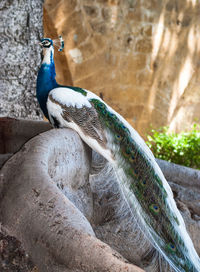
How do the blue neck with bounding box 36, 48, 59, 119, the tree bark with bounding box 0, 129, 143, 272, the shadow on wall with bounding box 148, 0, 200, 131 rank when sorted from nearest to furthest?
1. the tree bark with bounding box 0, 129, 143, 272
2. the blue neck with bounding box 36, 48, 59, 119
3. the shadow on wall with bounding box 148, 0, 200, 131

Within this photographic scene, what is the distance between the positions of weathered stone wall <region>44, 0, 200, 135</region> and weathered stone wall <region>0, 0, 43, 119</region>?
1.41m

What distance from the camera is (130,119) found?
4.59 m

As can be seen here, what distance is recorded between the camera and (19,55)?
2426 mm

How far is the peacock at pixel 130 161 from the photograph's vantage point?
1281 mm

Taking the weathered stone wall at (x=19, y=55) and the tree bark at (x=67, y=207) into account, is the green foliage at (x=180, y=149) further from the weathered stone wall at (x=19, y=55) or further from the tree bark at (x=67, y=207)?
the weathered stone wall at (x=19, y=55)

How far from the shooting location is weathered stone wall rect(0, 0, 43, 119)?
2381 mm

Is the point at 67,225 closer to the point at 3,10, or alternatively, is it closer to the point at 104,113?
the point at 104,113

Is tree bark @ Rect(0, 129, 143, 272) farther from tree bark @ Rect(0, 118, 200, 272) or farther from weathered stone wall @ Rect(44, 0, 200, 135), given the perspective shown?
weathered stone wall @ Rect(44, 0, 200, 135)

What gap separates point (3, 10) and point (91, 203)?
4.49ft

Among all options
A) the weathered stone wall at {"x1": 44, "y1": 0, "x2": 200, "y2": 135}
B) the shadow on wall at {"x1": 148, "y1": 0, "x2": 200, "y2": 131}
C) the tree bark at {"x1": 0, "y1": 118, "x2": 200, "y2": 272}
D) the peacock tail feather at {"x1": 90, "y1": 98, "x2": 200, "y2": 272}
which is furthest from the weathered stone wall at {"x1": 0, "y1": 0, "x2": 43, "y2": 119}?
the shadow on wall at {"x1": 148, "y1": 0, "x2": 200, "y2": 131}

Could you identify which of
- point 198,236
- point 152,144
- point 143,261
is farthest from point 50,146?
point 152,144

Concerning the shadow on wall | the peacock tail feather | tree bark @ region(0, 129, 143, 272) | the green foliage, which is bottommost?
the green foliage

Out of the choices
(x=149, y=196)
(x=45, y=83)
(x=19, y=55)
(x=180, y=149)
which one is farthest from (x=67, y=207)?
(x=180, y=149)

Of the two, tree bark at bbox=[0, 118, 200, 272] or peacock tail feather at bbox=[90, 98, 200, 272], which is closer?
tree bark at bbox=[0, 118, 200, 272]
